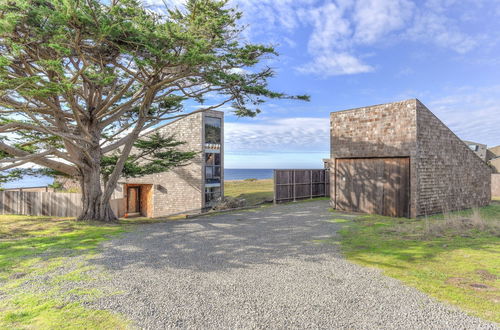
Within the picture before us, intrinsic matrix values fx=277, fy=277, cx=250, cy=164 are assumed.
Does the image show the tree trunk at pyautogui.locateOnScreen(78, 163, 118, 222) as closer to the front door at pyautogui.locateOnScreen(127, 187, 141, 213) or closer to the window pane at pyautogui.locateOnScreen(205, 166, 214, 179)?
the window pane at pyautogui.locateOnScreen(205, 166, 214, 179)

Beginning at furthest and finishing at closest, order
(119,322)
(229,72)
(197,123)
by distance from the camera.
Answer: (197,123) → (229,72) → (119,322)

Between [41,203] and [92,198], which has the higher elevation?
[92,198]

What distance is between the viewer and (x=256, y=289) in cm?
455

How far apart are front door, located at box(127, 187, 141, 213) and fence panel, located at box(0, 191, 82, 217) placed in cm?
782

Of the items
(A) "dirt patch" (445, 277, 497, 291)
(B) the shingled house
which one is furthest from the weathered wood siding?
(A) "dirt patch" (445, 277, 497, 291)

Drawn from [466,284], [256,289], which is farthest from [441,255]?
[256,289]

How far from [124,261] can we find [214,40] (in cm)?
800

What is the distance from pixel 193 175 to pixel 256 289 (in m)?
15.8

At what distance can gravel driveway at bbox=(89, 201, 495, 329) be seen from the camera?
142 inches

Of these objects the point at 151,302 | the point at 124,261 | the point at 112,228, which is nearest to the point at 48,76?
the point at 112,228

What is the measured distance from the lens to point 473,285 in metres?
4.70

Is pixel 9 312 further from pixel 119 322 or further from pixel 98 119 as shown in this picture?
pixel 98 119

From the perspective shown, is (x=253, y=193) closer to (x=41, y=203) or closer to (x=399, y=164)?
(x=399, y=164)

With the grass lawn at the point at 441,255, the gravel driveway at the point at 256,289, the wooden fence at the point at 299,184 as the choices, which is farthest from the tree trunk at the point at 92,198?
the grass lawn at the point at 441,255
